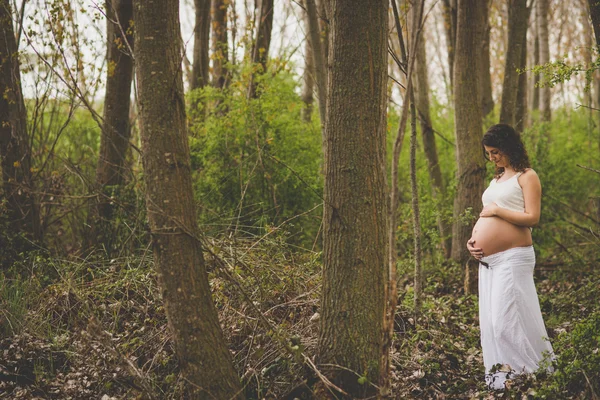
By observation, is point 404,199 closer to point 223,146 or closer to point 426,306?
point 223,146

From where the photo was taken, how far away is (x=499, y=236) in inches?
179

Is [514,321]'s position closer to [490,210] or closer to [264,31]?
[490,210]

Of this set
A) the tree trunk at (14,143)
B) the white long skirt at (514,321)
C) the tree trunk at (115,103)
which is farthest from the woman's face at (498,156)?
the tree trunk at (14,143)

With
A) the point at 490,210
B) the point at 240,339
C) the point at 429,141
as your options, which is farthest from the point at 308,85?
the point at 240,339

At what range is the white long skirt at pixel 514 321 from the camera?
14.5 ft

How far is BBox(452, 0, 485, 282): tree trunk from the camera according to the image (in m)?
7.05

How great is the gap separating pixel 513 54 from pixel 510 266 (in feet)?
15.2

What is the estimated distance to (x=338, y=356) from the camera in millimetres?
3607

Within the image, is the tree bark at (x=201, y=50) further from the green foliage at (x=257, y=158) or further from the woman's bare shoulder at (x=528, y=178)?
the woman's bare shoulder at (x=528, y=178)

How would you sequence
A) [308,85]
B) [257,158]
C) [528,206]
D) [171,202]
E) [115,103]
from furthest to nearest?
[308,85] → [115,103] → [257,158] → [528,206] → [171,202]

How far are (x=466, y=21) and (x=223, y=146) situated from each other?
136 inches

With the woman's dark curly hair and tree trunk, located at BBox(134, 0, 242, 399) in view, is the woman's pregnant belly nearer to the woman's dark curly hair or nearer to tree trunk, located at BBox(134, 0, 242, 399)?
the woman's dark curly hair

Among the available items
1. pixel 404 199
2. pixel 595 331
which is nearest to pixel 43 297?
pixel 595 331

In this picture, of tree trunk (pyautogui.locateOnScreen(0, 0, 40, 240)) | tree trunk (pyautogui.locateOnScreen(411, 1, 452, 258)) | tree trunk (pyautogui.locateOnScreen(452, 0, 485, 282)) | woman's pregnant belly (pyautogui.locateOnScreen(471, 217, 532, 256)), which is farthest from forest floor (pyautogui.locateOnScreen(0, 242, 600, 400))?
tree trunk (pyautogui.locateOnScreen(411, 1, 452, 258))
